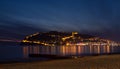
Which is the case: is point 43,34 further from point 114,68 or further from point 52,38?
point 114,68

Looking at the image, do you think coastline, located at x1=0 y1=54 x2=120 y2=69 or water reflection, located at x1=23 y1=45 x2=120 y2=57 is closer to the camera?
coastline, located at x1=0 y1=54 x2=120 y2=69

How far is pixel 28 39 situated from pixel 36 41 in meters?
7.38

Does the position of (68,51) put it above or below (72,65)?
below

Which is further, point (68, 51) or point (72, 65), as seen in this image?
point (68, 51)

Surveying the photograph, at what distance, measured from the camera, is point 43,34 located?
17538cm

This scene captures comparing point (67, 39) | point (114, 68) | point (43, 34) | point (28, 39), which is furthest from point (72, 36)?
point (114, 68)

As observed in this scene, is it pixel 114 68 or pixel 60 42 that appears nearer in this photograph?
pixel 114 68

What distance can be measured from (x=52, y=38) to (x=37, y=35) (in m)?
27.1

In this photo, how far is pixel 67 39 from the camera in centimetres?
16125

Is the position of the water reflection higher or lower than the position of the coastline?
lower

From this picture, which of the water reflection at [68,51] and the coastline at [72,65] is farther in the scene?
the water reflection at [68,51]

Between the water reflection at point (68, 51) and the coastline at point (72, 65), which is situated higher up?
the coastline at point (72, 65)

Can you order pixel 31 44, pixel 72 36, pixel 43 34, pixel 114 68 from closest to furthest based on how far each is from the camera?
pixel 114 68 → pixel 72 36 → pixel 43 34 → pixel 31 44

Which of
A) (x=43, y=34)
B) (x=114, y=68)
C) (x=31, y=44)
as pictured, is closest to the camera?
(x=114, y=68)
